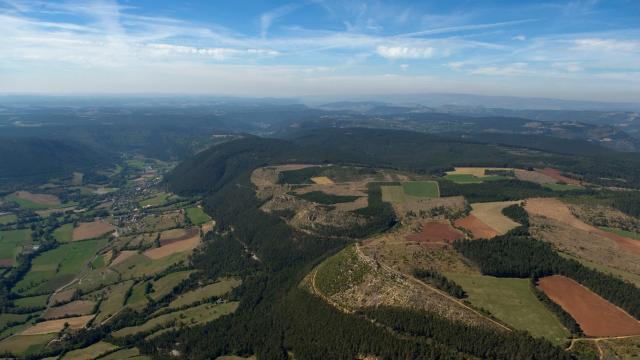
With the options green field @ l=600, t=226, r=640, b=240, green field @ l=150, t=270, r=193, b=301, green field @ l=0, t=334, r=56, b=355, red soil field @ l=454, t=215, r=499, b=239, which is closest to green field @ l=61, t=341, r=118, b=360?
green field @ l=0, t=334, r=56, b=355

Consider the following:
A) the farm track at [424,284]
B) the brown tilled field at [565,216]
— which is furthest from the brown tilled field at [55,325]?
the brown tilled field at [565,216]

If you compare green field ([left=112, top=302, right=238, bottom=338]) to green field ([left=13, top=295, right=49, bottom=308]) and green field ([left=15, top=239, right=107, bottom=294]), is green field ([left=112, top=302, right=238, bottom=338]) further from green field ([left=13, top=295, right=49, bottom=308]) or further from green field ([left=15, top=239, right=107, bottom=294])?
green field ([left=15, top=239, right=107, bottom=294])

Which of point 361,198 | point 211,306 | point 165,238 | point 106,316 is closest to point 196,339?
point 211,306

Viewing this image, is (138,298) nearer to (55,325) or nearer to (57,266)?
(55,325)

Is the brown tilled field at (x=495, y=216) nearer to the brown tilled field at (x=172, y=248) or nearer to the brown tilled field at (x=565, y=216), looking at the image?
the brown tilled field at (x=565, y=216)

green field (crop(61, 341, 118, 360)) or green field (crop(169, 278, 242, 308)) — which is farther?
green field (crop(169, 278, 242, 308))

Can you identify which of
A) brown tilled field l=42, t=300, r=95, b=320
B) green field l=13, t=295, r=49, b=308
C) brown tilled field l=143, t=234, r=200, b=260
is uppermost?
brown tilled field l=143, t=234, r=200, b=260

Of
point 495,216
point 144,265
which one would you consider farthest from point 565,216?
point 144,265
